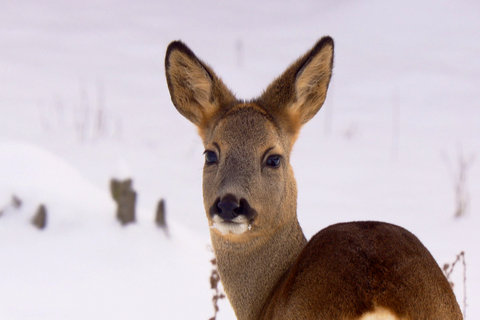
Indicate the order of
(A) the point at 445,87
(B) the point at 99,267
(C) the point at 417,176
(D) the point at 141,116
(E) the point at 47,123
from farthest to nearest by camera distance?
(A) the point at 445,87
(D) the point at 141,116
(E) the point at 47,123
(C) the point at 417,176
(B) the point at 99,267

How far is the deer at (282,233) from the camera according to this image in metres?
2.27

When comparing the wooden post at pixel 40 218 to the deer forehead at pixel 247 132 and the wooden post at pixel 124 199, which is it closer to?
the wooden post at pixel 124 199

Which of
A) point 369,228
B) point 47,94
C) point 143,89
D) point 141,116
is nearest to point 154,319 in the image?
point 369,228

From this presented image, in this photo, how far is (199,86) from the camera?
3385mm

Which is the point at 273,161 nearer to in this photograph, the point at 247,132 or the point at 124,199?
the point at 247,132

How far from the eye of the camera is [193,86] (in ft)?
11.2

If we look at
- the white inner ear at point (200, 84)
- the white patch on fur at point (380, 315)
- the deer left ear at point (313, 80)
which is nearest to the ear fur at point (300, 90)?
the deer left ear at point (313, 80)

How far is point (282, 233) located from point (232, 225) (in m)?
0.43

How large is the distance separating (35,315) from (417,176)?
6.72 meters

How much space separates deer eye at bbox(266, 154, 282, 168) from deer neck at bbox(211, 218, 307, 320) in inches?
11.5

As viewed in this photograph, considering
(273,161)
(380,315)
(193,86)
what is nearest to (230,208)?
(273,161)

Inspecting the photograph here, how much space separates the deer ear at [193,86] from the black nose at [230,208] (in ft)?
2.41

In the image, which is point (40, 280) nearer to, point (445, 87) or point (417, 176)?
point (417, 176)

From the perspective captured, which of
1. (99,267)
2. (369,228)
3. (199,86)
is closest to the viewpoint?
(369,228)
